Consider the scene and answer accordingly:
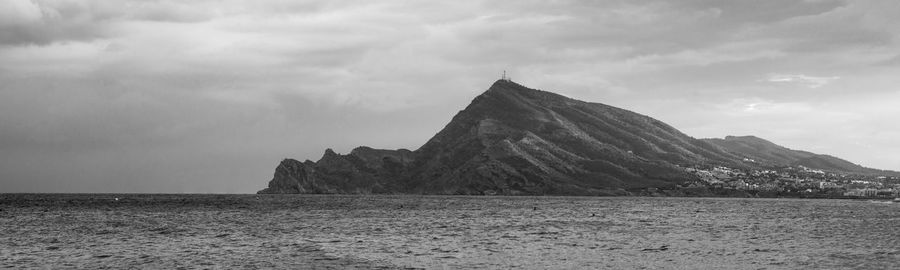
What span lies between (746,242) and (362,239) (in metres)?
45.7

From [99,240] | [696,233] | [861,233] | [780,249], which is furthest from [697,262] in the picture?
[99,240]

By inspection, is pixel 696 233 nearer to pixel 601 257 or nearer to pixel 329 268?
pixel 601 257

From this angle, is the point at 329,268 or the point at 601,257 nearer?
the point at 329,268

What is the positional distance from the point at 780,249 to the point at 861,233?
3541 centimetres

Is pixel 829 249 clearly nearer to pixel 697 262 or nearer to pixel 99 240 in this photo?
pixel 697 262

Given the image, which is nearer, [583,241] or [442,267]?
[442,267]

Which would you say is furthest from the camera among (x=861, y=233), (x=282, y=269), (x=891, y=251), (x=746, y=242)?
(x=861, y=233)

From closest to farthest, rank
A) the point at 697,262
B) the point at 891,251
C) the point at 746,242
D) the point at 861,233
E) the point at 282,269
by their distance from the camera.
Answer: the point at 282,269 < the point at 697,262 < the point at 891,251 < the point at 746,242 < the point at 861,233

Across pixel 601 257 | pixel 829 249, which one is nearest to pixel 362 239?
pixel 601 257

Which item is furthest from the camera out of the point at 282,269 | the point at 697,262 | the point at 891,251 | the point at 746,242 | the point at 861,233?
the point at 861,233

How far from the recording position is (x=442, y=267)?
2613 inches

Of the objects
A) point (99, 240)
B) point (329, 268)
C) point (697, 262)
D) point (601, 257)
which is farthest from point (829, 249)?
point (99, 240)

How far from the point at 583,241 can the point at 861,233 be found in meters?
44.0

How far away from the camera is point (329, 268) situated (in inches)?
2589
